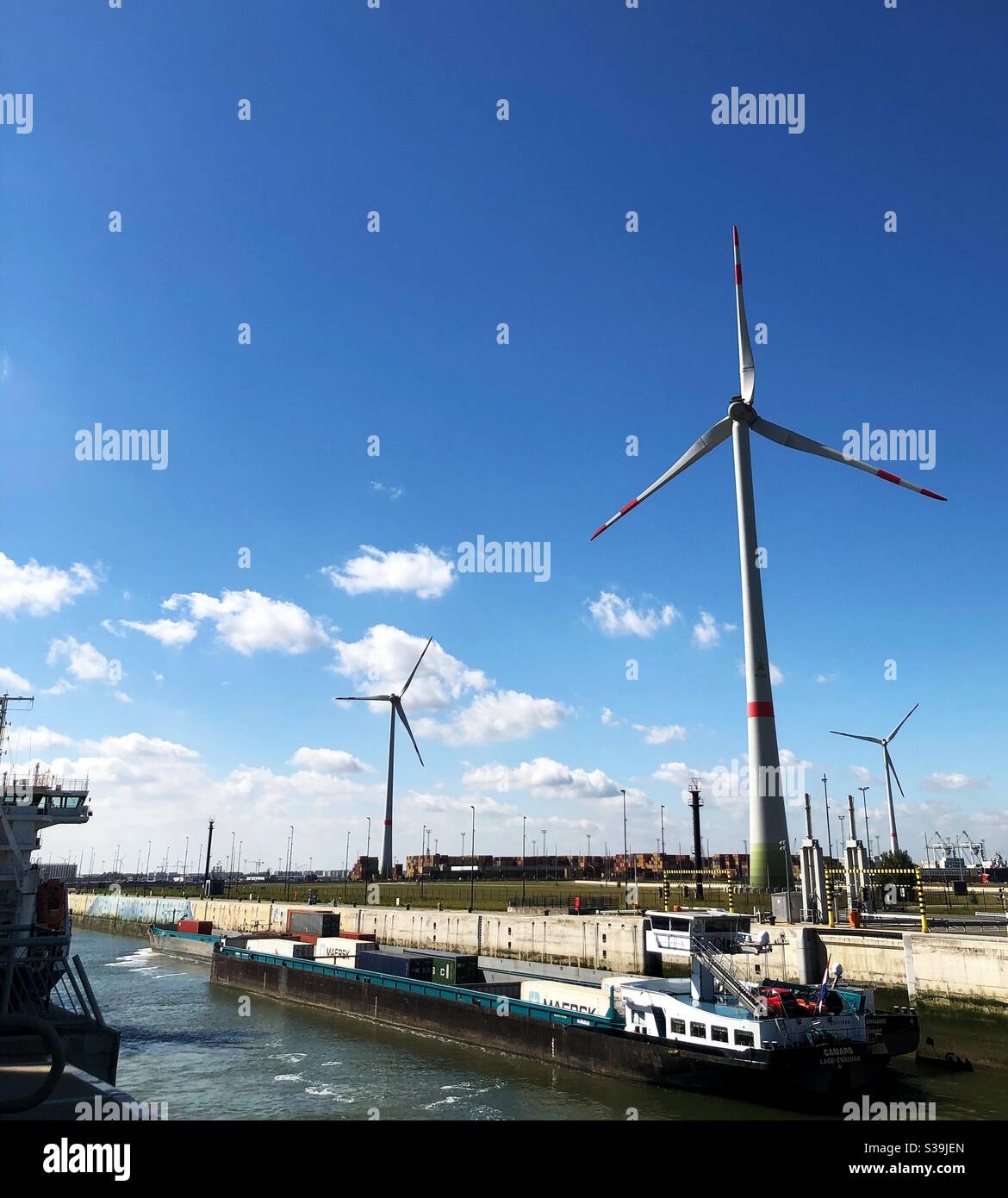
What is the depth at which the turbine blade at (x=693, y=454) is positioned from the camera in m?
73.1

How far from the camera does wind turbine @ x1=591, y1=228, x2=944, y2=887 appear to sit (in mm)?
61969

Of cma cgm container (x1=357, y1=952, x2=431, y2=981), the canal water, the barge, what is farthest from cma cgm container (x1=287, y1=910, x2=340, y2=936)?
the barge

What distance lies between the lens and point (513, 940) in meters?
75.5

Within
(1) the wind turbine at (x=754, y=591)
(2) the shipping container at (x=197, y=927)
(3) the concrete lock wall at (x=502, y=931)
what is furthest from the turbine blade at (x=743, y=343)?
(2) the shipping container at (x=197, y=927)

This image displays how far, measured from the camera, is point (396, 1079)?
42406mm

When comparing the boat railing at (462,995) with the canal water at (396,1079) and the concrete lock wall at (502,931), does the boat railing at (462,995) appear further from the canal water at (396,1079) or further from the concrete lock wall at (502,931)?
the concrete lock wall at (502,931)

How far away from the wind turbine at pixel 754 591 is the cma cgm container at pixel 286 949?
1571 inches

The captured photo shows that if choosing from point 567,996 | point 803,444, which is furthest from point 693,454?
point 567,996

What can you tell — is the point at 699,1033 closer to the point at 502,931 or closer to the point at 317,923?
the point at 502,931

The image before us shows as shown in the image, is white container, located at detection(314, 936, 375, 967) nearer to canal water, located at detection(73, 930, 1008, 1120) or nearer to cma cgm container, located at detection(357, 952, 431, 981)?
cma cgm container, located at detection(357, 952, 431, 981)

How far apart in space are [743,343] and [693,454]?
1225cm
